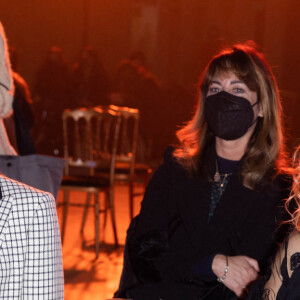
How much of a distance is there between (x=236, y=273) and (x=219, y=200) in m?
0.25

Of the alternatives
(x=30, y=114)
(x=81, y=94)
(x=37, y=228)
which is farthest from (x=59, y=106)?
(x=37, y=228)

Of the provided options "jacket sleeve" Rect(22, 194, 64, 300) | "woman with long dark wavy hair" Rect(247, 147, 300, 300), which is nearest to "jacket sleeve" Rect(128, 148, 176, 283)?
"woman with long dark wavy hair" Rect(247, 147, 300, 300)

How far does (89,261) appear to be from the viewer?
4176 mm

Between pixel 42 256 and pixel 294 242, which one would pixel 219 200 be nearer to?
pixel 294 242

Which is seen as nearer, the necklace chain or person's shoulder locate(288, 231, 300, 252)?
person's shoulder locate(288, 231, 300, 252)

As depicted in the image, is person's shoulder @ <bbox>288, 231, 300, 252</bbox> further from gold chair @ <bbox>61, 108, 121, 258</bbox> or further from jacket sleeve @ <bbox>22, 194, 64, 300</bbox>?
gold chair @ <bbox>61, 108, 121, 258</bbox>

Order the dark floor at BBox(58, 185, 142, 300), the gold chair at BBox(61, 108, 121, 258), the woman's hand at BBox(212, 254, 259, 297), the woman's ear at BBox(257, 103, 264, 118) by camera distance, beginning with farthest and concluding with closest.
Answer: the gold chair at BBox(61, 108, 121, 258) < the dark floor at BBox(58, 185, 142, 300) < the woman's ear at BBox(257, 103, 264, 118) < the woman's hand at BBox(212, 254, 259, 297)

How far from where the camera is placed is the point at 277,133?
2135mm

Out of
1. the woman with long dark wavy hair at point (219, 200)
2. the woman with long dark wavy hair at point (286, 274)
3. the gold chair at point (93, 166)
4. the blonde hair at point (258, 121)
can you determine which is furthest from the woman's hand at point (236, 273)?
the gold chair at point (93, 166)

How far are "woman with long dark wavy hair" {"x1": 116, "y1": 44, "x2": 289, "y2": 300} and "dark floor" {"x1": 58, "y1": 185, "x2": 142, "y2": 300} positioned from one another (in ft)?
5.25

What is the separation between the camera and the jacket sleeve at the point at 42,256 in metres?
0.96

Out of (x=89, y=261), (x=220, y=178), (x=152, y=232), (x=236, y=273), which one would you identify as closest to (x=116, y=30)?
(x=89, y=261)

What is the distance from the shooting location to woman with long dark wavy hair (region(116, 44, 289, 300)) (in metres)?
1.89

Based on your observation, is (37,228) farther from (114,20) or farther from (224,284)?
(114,20)
